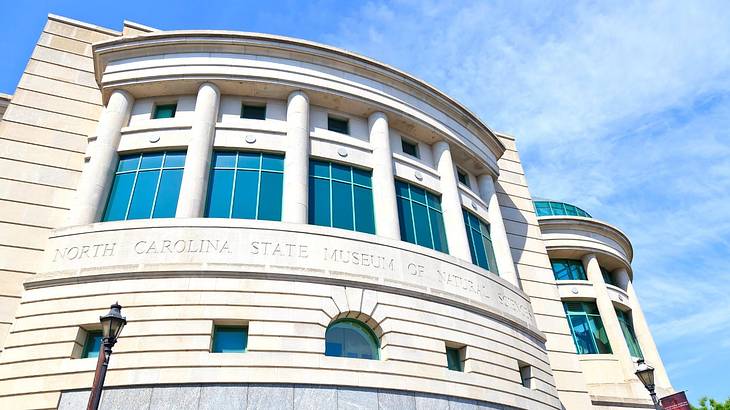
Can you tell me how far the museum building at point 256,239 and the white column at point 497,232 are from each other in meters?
0.08

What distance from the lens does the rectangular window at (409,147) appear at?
23391 mm

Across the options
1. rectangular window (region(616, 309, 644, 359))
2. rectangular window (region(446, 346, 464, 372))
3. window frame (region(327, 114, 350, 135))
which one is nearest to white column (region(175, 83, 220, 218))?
window frame (region(327, 114, 350, 135))

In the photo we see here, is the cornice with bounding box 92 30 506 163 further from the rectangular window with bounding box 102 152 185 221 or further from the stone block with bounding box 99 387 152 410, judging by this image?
the stone block with bounding box 99 387 152 410

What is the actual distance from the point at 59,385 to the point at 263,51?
45.9 ft

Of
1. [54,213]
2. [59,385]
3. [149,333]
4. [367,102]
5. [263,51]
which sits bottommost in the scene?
[59,385]

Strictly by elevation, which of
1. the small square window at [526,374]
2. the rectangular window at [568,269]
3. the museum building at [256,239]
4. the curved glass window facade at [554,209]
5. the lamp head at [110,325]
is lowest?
the lamp head at [110,325]

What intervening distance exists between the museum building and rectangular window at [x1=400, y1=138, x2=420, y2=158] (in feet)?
0.34

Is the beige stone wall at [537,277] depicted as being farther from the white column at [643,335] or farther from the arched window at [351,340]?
the white column at [643,335]

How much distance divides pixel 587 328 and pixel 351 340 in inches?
974

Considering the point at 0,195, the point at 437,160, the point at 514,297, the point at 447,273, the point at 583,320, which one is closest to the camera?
the point at 0,195

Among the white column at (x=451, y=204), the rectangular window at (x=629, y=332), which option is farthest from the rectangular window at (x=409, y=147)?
the rectangular window at (x=629, y=332)

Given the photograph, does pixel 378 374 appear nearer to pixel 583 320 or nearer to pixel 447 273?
pixel 447 273

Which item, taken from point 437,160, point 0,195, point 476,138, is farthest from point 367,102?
point 0,195

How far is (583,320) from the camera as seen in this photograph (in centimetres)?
3538
